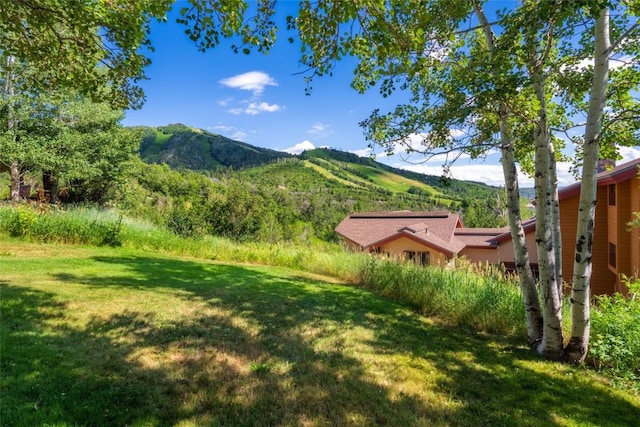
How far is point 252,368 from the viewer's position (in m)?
3.70

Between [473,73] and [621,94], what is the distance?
354 cm

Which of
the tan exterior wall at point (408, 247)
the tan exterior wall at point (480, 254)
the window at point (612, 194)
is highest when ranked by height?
the window at point (612, 194)

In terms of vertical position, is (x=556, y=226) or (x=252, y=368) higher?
(x=556, y=226)

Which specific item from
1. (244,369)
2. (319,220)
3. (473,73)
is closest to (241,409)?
(244,369)

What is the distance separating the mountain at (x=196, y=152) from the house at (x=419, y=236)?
357 feet

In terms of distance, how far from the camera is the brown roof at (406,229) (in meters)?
27.1

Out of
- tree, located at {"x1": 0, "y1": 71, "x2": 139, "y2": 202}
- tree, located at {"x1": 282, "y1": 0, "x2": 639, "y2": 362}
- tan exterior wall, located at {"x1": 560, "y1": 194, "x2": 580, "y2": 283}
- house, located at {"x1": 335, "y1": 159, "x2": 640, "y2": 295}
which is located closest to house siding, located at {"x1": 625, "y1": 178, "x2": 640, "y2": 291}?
house, located at {"x1": 335, "y1": 159, "x2": 640, "y2": 295}

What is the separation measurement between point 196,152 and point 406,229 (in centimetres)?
14189

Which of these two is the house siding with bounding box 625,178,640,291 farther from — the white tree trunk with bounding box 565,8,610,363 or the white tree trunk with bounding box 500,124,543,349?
the white tree trunk with bounding box 565,8,610,363

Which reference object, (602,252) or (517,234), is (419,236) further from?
(517,234)

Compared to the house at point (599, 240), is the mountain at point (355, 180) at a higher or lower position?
higher

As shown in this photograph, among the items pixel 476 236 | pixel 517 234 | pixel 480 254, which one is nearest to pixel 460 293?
pixel 517 234

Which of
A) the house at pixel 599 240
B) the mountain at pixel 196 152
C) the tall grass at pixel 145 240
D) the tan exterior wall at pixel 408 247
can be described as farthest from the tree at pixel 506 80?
the mountain at pixel 196 152

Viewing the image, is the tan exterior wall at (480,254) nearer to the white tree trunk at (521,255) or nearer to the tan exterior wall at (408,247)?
the tan exterior wall at (408,247)
